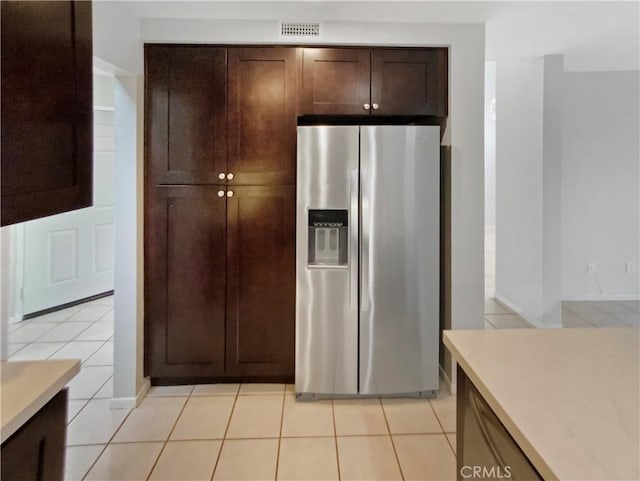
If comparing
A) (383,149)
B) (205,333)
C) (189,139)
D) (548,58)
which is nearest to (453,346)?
(383,149)

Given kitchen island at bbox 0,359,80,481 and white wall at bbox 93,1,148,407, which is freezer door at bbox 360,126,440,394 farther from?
kitchen island at bbox 0,359,80,481

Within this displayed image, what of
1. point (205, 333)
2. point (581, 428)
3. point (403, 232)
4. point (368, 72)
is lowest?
point (205, 333)

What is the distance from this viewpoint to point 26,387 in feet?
3.04

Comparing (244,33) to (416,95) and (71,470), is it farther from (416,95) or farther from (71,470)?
(71,470)

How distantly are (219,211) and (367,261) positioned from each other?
1.01m

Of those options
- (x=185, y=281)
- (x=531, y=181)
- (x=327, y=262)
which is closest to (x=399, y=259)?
(x=327, y=262)

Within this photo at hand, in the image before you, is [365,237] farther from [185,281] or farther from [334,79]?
[185,281]

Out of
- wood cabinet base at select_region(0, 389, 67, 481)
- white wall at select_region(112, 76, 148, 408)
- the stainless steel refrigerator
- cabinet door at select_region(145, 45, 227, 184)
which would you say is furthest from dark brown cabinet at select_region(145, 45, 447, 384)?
wood cabinet base at select_region(0, 389, 67, 481)

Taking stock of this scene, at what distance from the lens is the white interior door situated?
4.21 m

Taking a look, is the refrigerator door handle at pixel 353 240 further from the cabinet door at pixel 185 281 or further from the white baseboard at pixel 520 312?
the white baseboard at pixel 520 312

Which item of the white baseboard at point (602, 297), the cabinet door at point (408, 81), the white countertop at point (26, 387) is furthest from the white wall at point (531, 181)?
the white countertop at point (26, 387)

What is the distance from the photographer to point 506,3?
2387 millimetres

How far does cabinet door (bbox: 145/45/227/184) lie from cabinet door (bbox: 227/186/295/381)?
32 cm

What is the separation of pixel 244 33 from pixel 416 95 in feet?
3.81
